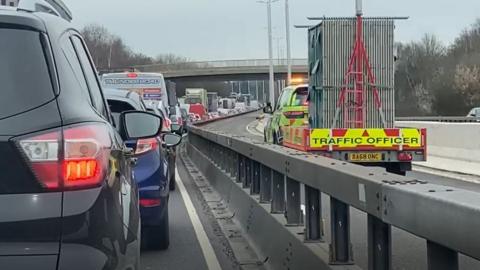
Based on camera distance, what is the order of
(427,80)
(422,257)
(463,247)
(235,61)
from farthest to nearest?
(235,61) < (427,80) < (422,257) < (463,247)

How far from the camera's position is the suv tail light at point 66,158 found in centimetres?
310

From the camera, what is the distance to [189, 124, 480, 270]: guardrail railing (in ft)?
10.0

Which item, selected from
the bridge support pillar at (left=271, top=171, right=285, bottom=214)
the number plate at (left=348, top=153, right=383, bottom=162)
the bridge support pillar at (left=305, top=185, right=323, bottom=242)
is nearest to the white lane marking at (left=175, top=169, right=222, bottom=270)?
the bridge support pillar at (left=271, top=171, right=285, bottom=214)

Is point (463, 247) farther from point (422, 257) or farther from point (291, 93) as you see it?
point (291, 93)

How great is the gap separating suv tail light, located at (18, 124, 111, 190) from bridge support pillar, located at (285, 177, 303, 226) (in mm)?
3792

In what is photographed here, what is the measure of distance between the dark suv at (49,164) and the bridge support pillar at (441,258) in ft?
4.67

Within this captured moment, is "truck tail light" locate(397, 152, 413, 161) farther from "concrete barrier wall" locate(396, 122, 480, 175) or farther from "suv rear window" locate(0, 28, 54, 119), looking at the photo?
"suv rear window" locate(0, 28, 54, 119)

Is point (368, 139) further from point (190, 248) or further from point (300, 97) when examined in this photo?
point (300, 97)

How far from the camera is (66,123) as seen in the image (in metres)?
3.19

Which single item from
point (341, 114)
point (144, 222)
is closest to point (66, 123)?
point (144, 222)

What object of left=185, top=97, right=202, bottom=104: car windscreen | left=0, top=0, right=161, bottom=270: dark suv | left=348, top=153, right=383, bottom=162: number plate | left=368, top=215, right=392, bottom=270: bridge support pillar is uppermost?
left=0, top=0, right=161, bottom=270: dark suv

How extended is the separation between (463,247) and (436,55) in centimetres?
9097

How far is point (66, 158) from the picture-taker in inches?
125

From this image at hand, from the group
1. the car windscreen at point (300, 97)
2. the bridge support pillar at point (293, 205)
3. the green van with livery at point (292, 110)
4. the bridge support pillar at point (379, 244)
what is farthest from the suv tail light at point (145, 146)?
the car windscreen at point (300, 97)
